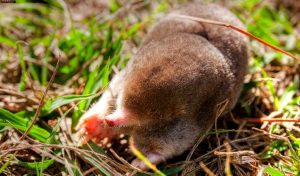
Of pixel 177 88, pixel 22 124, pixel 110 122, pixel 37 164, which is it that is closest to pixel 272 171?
pixel 177 88

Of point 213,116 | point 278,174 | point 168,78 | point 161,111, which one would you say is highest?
point 168,78

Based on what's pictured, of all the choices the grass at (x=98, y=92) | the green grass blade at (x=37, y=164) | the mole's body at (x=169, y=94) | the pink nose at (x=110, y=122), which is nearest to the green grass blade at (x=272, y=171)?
the grass at (x=98, y=92)

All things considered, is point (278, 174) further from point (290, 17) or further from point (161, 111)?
point (290, 17)

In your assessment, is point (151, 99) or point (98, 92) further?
point (98, 92)

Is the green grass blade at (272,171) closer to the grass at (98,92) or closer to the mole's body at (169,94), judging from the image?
the grass at (98,92)

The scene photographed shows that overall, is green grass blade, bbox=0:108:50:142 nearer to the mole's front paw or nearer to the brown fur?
the mole's front paw

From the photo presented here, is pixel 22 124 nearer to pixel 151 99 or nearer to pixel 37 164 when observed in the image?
pixel 37 164

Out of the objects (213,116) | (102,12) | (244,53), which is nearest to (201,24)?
(244,53)
